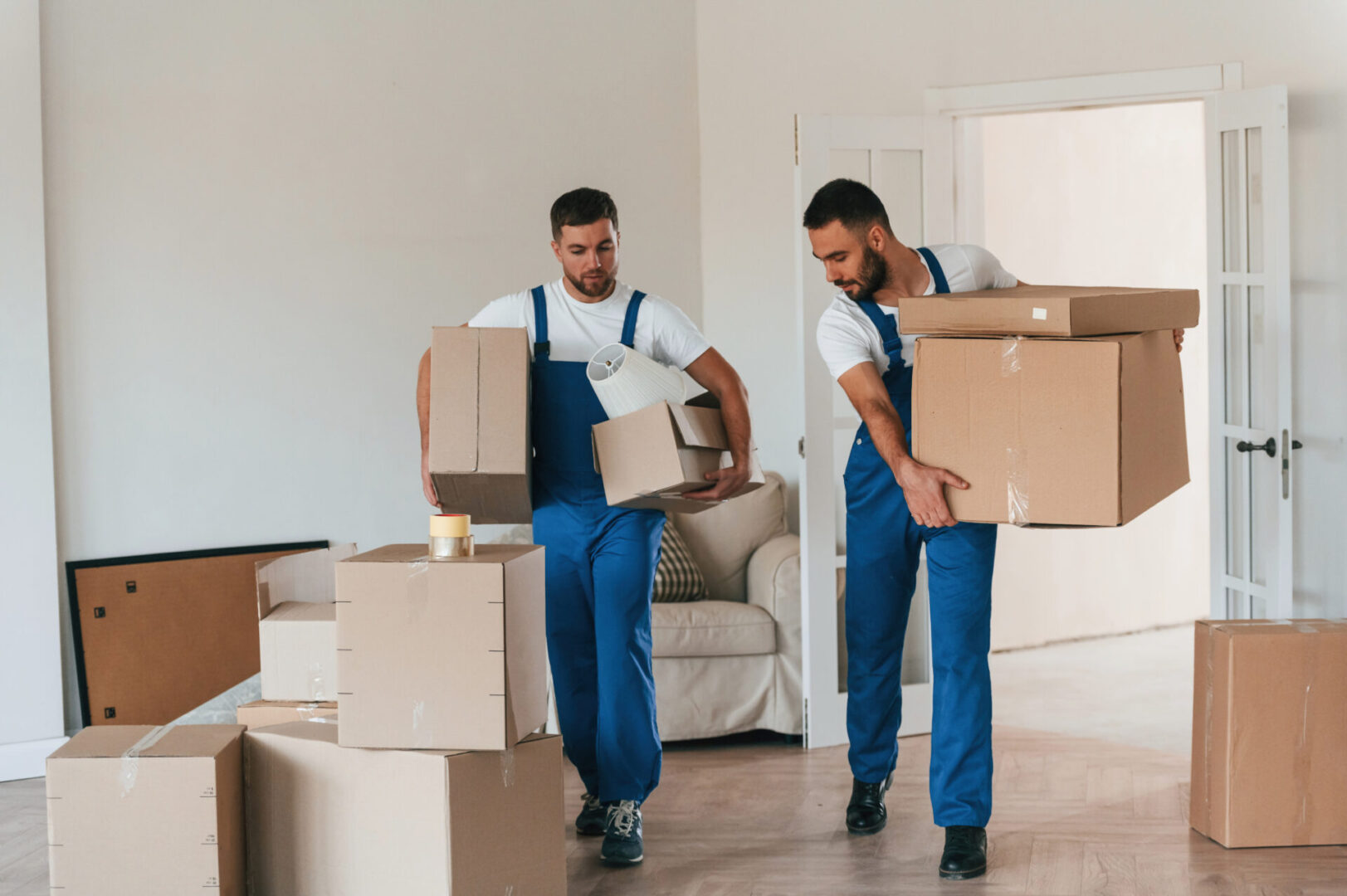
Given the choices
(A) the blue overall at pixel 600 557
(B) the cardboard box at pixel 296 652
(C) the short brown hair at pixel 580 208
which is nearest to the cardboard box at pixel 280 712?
(B) the cardboard box at pixel 296 652

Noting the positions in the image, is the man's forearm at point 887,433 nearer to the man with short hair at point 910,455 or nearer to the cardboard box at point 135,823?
the man with short hair at point 910,455

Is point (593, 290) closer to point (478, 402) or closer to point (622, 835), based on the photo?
point (478, 402)

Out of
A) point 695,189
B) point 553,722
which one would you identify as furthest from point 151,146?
point 553,722

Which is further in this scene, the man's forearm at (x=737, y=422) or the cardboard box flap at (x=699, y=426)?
the man's forearm at (x=737, y=422)

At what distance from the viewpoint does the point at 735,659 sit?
3.89 metres

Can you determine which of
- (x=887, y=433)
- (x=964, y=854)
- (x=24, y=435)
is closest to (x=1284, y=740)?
(x=964, y=854)

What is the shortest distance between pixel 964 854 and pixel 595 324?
141 cm

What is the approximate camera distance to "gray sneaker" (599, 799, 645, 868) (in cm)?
282

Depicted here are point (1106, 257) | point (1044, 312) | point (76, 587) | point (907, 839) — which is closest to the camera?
point (1044, 312)

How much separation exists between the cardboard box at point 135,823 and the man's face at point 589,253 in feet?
4.09

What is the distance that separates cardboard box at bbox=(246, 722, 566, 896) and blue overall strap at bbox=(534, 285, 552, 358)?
87 centimetres

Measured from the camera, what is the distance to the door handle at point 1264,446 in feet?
11.9

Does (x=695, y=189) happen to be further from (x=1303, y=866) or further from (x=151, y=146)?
(x=1303, y=866)

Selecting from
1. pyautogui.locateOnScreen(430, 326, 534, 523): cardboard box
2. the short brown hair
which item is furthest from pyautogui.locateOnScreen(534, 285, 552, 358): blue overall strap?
pyautogui.locateOnScreen(430, 326, 534, 523): cardboard box
